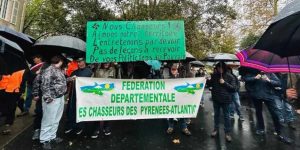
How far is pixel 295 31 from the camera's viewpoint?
2715 millimetres

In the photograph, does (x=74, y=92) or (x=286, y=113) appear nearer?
(x=74, y=92)

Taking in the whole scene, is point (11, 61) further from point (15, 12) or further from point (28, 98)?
point (15, 12)

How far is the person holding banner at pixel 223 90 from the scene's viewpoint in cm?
563

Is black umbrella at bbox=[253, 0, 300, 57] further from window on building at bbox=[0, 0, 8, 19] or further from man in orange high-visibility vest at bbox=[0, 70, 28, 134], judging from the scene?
window on building at bbox=[0, 0, 8, 19]

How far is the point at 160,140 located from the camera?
558cm

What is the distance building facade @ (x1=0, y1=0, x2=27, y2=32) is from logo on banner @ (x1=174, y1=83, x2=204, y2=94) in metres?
14.7

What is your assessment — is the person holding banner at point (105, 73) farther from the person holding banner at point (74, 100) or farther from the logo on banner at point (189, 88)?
the logo on banner at point (189, 88)

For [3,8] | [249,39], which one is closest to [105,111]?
[3,8]

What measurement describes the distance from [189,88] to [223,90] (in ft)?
2.52

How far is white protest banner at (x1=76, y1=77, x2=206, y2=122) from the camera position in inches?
214

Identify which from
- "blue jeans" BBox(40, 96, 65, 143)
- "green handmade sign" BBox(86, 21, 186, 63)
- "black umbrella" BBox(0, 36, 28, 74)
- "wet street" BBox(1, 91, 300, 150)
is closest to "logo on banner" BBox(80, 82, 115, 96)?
"green handmade sign" BBox(86, 21, 186, 63)

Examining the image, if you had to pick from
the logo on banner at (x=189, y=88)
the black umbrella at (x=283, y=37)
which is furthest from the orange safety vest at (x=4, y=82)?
the black umbrella at (x=283, y=37)

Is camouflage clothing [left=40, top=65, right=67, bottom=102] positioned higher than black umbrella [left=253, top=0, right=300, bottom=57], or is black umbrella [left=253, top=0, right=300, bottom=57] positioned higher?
black umbrella [left=253, top=0, right=300, bottom=57]

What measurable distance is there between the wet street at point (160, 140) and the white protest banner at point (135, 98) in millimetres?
514
